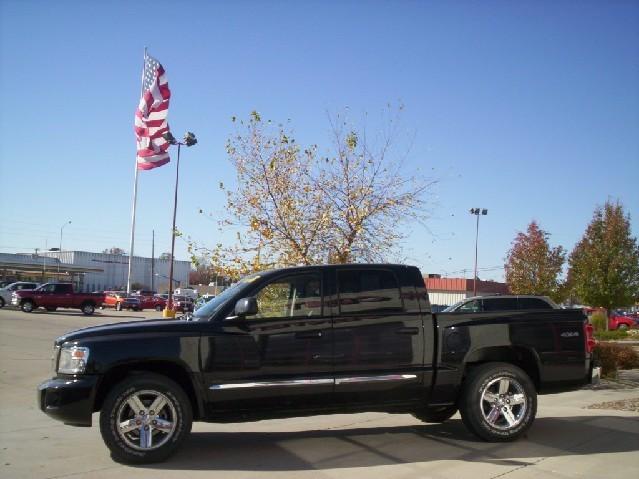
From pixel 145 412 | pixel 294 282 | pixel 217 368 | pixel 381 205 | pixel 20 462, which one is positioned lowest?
pixel 20 462

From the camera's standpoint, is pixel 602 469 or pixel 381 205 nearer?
pixel 602 469

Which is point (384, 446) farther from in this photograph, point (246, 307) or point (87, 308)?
point (87, 308)

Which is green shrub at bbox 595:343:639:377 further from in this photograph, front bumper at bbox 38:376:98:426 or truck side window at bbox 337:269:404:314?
front bumper at bbox 38:376:98:426

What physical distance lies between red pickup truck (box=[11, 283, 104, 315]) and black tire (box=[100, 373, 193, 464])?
121ft

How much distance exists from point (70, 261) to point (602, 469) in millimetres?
102059

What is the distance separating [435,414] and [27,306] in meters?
37.1

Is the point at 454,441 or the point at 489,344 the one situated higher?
the point at 489,344

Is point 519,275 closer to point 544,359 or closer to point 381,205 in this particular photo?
point 381,205

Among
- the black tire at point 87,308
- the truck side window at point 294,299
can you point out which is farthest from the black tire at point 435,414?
the black tire at point 87,308

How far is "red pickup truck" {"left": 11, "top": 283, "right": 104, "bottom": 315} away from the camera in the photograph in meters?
39.5

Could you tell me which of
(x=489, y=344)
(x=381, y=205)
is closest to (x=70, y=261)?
(x=381, y=205)

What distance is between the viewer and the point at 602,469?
5.98 meters

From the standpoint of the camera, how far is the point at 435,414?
309 inches

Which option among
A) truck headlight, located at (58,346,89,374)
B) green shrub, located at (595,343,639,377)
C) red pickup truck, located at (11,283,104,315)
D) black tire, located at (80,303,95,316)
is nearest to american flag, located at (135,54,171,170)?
red pickup truck, located at (11,283,104,315)
